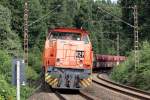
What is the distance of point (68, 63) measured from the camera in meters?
28.5

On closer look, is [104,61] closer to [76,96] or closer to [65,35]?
[65,35]

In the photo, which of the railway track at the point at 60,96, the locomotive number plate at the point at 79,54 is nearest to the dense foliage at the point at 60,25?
the railway track at the point at 60,96

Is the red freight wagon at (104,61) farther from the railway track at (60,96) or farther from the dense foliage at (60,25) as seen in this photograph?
the railway track at (60,96)

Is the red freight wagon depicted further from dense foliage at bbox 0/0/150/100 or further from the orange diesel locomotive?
the orange diesel locomotive

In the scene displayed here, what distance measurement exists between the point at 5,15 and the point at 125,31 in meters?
27.2

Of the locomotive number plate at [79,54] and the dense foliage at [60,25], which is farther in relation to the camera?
the dense foliage at [60,25]

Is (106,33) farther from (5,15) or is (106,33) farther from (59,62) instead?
(59,62)

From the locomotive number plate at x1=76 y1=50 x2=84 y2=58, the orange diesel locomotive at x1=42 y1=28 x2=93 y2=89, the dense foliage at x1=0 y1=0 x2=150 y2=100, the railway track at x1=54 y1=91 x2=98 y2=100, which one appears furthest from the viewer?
the dense foliage at x1=0 y1=0 x2=150 y2=100

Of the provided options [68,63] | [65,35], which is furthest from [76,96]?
[65,35]

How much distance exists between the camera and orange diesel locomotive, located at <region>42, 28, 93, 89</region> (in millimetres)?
28188

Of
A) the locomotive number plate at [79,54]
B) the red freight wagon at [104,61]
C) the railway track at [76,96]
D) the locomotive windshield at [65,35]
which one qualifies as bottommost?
the railway track at [76,96]

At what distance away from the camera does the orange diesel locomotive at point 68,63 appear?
28.2 m

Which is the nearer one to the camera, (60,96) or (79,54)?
(60,96)

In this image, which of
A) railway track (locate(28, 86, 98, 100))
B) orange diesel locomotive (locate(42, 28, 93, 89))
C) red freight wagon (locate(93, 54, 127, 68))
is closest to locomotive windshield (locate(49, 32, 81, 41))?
orange diesel locomotive (locate(42, 28, 93, 89))
